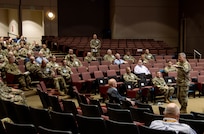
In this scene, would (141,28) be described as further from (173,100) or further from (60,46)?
(173,100)

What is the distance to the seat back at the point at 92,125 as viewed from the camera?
410cm

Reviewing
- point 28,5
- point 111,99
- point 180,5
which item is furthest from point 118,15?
point 111,99

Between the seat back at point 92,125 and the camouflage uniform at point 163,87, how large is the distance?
5.82m

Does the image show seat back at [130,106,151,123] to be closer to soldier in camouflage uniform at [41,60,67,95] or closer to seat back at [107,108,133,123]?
seat back at [107,108,133,123]

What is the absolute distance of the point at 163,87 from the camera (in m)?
9.77

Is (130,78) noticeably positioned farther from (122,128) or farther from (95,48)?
(122,128)

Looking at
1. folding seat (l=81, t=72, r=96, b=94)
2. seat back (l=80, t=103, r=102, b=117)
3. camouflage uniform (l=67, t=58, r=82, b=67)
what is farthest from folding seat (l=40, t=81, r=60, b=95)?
seat back (l=80, t=103, r=102, b=117)

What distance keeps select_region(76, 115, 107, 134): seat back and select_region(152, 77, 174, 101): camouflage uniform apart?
5816 mm

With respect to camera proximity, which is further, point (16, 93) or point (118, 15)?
point (118, 15)

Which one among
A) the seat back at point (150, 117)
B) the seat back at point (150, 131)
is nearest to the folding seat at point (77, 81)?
the seat back at point (150, 117)

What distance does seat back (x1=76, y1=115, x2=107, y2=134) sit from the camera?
4.10 metres

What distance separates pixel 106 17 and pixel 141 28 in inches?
96.4

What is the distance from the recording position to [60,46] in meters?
16.8

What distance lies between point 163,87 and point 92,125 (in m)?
5.93
